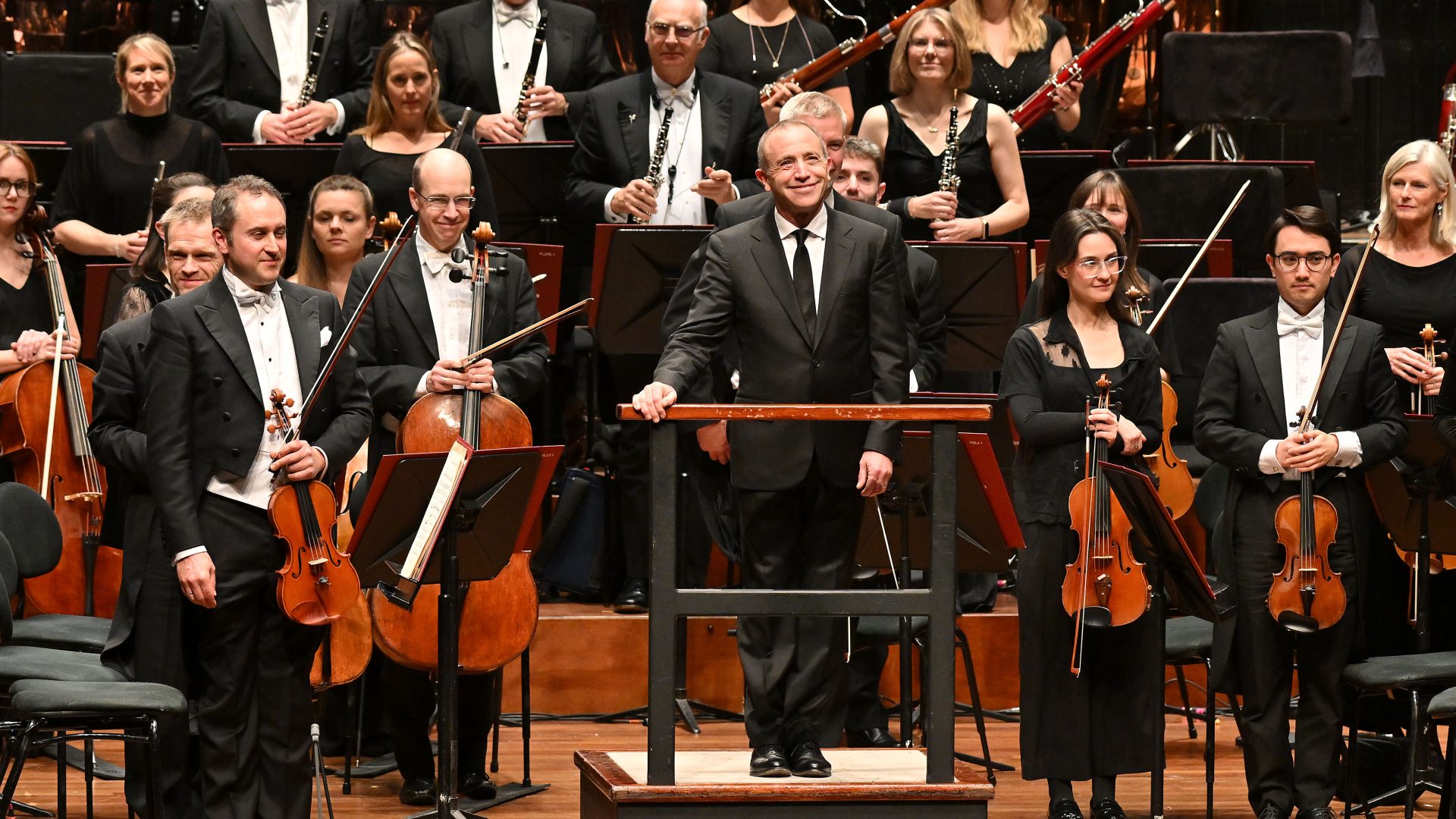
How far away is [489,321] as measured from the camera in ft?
14.7

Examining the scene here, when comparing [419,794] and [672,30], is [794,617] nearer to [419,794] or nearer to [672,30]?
[419,794]

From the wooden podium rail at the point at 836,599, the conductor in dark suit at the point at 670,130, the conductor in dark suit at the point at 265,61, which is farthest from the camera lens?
the conductor in dark suit at the point at 265,61

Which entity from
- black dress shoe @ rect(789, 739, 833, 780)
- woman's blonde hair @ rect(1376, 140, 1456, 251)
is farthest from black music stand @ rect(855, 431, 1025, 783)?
woman's blonde hair @ rect(1376, 140, 1456, 251)

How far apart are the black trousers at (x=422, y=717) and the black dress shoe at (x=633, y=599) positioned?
93cm

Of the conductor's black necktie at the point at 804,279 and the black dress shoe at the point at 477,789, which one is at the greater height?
the conductor's black necktie at the point at 804,279

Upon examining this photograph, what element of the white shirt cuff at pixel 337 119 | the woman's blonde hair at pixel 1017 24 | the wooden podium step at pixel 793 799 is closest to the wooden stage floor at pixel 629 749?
the wooden podium step at pixel 793 799

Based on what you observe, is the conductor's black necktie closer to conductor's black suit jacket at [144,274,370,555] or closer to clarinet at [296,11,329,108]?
conductor's black suit jacket at [144,274,370,555]

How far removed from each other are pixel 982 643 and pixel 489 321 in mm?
1811

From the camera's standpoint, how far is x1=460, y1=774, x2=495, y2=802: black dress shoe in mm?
4410

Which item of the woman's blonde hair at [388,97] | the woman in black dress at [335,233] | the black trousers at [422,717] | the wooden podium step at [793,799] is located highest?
the woman's blonde hair at [388,97]

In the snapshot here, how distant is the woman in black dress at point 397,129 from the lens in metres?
5.32

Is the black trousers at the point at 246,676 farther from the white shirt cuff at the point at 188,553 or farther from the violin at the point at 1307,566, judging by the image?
the violin at the point at 1307,566

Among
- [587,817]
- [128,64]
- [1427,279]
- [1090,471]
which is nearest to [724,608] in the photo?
[587,817]

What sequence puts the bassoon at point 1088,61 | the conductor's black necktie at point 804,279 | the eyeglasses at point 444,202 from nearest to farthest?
the conductor's black necktie at point 804,279, the eyeglasses at point 444,202, the bassoon at point 1088,61
